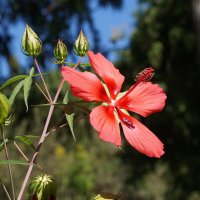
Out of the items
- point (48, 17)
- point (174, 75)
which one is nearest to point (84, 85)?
point (48, 17)

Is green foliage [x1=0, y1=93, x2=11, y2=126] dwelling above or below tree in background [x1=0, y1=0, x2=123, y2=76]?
above

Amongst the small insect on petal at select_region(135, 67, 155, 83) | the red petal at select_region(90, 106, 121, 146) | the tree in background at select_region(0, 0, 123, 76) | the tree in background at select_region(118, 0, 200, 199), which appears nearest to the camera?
the red petal at select_region(90, 106, 121, 146)

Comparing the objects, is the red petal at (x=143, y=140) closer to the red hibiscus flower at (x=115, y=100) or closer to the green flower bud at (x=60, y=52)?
the red hibiscus flower at (x=115, y=100)

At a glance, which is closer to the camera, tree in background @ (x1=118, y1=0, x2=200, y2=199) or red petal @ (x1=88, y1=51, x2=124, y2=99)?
red petal @ (x1=88, y1=51, x2=124, y2=99)

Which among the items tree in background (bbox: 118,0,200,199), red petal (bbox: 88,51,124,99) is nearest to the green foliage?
red petal (bbox: 88,51,124,99)

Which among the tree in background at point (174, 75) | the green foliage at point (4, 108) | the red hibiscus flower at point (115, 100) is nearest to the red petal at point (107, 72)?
the red hibiscus flower at point (115, 100)


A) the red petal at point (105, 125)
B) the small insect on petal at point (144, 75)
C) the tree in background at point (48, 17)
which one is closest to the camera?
Answer: the red petal at point (105, 125)

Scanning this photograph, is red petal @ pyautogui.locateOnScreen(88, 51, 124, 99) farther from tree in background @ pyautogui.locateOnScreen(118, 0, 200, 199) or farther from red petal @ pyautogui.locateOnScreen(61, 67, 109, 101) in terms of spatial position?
tree in background @ pyautogui.locateOnScreen(118, 0, 200, 199)

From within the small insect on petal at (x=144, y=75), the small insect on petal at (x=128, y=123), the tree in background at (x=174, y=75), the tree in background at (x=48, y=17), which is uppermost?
the small insect on petal at (x=144, y=75)

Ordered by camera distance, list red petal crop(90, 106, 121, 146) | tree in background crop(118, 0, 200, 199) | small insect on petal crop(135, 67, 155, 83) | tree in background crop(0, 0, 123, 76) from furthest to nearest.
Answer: tree in background crop(118, 0, 200, 199)
tree in background crop(0, 0, 123, 76)
small insect on petal crop(135, 67, 155, 83)
red petal crop(90, 106, 121, 146)
